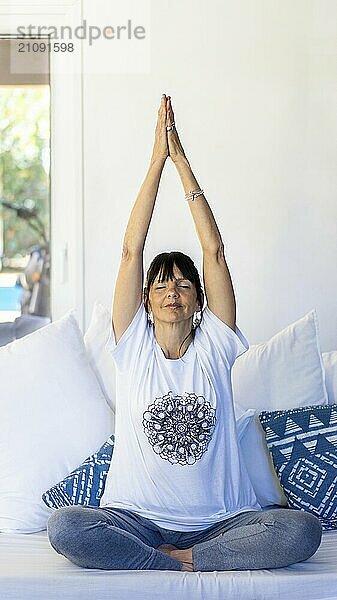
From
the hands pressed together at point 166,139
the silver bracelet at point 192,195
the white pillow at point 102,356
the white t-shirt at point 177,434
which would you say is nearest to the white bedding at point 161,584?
the white t-shirt at point 177,434

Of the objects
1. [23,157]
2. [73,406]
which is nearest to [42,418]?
[73,406]

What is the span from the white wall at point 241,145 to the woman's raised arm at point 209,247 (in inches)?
33.3

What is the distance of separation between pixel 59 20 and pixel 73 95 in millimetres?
278

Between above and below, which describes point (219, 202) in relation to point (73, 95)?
A: below

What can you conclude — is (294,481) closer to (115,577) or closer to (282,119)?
(115,577)

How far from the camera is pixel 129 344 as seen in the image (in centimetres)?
259

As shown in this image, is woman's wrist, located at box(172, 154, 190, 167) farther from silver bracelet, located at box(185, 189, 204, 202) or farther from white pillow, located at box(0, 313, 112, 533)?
white pillow, located at box(0, 313, 112, 533)

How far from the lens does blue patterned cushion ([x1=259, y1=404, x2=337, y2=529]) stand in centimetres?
262

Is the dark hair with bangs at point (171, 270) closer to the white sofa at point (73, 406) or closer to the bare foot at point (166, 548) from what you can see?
the white sofa at point (73, 406)

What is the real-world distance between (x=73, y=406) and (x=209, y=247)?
0.61 metres

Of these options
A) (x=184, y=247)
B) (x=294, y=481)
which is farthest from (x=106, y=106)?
(x=294, y=481)

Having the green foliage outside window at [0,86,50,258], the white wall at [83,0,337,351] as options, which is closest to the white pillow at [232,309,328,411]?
the white wall at [83,0,337,351]

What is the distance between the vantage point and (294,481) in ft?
8.66

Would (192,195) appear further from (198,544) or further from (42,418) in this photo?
(198,544)
